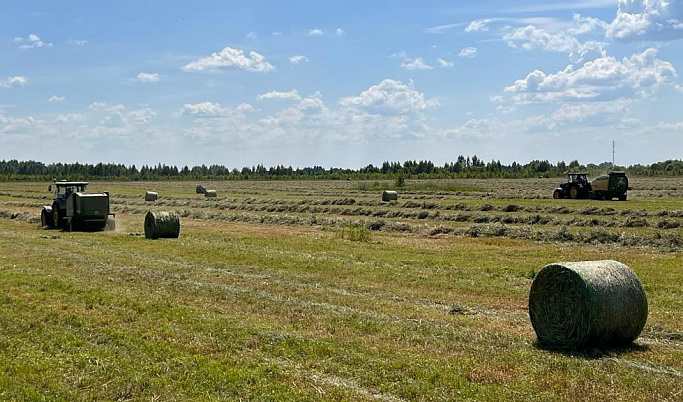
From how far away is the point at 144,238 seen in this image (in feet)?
94.1

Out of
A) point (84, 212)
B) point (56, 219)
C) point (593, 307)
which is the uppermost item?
point (593, 307)

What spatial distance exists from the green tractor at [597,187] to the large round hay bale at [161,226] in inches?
1181

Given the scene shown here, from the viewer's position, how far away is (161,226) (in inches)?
1112

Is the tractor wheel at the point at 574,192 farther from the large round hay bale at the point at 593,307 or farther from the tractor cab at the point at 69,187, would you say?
the large round hay bale at the point at 593,307

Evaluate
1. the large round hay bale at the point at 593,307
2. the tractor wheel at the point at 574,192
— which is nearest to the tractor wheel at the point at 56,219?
the large round hay bale at the point at 593,307

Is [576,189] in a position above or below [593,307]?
above

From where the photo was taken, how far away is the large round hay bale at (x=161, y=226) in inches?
1111

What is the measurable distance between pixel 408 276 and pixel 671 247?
34.8 ft

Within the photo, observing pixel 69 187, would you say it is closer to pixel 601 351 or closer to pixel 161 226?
pixel 161 226

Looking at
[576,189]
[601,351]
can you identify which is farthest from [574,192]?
[601,351]

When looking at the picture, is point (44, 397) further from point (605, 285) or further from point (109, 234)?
point (109, 234)

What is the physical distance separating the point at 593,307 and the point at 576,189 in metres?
41.6

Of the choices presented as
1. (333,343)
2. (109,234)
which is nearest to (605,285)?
(333,343)

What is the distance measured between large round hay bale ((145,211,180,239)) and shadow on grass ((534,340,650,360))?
20.2m
